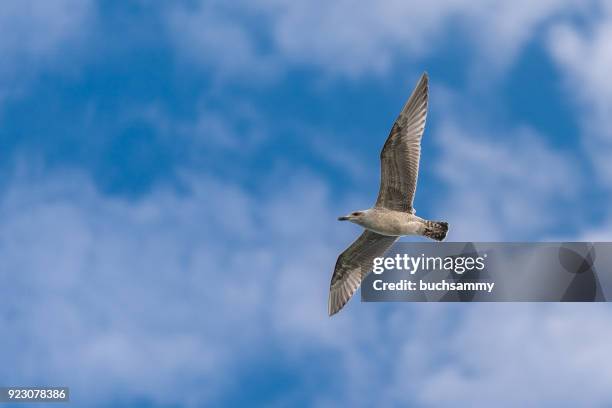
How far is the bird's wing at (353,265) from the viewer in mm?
25109

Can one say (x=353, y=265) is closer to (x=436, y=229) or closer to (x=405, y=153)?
(x=436, y=229)

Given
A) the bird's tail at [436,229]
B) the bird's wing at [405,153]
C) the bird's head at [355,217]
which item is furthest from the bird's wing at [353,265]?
the bird's tail at [436,229]

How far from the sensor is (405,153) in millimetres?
23203

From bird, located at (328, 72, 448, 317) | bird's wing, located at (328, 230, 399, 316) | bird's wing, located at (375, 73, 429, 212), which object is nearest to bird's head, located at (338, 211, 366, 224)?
bird, located at (328, 72, 448, 317)

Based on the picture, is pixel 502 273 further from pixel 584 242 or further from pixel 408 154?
pixel 408 154

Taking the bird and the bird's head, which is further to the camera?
the bird's head

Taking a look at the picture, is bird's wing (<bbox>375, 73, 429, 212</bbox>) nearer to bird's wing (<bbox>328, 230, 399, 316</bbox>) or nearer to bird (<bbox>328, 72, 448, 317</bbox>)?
bird (<bbox>328, 72, 448, 317</bbox>)

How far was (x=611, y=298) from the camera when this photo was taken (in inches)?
1077

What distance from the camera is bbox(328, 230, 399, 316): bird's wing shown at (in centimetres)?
2511

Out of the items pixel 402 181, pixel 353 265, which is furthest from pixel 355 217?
pixel 353 265

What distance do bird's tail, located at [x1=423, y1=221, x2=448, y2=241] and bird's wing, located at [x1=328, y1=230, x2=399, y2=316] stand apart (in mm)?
1783

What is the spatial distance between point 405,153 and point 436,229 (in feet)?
5.06

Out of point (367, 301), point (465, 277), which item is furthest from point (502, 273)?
point (367, 301)

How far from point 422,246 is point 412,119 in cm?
528
